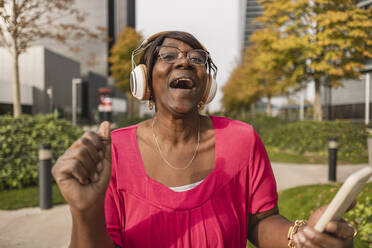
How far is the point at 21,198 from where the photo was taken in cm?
510

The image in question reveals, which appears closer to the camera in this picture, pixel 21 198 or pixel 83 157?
pixel 83 157

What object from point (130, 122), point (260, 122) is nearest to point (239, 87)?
point (260, 122)

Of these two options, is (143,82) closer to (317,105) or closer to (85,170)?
(85,170)

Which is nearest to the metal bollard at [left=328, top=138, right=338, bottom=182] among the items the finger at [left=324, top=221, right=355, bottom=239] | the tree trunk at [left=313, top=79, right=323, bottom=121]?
the finger at [left=324, top=221, right=355, bottom=239]

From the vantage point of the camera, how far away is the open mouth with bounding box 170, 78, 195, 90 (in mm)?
1671

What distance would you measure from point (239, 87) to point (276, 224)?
1229 inches

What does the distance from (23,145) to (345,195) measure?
6282mm

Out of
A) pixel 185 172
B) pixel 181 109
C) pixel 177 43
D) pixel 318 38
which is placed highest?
pixel 318 38

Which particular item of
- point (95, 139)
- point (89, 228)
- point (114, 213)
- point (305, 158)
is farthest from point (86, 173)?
point (305, 158)

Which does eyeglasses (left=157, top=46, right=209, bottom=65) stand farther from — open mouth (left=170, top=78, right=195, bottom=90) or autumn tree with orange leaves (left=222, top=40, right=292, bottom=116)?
autumn tree with orange leaves (left=222, top=40, right=292, bottom=116)

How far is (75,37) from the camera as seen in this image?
1070cm

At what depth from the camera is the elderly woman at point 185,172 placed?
1512 millimetres

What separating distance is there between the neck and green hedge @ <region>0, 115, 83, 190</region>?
4.95 meters

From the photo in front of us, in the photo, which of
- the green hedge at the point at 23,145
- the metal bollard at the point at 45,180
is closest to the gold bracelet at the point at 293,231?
the metal bollard at the point at 45,180
